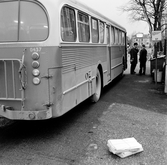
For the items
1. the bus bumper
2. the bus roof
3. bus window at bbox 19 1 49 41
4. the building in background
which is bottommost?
the bus bumper

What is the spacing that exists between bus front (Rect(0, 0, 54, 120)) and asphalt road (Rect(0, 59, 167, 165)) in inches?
24.1

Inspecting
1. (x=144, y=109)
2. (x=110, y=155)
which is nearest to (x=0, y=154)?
(x=110, y=155)

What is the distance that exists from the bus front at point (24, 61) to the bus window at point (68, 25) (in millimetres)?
448

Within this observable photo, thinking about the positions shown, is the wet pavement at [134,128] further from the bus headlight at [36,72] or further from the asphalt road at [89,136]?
the bus headlight at [36,72]

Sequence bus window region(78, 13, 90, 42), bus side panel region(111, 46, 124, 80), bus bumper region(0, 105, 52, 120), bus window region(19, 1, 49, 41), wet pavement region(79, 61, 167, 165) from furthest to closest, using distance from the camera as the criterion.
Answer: bus side panel region(111, 46, 124, 80)
bus window region(78, 13, 90, 42)
bus window region(19, 1, 49, 41)
bus bumper region(0, 105, 52, 120)
wet pavement region(79, 61, 167, 165)

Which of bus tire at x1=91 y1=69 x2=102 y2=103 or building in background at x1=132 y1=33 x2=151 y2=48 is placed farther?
→ building in background at x1=132 y1=33 x2=151 y2=48

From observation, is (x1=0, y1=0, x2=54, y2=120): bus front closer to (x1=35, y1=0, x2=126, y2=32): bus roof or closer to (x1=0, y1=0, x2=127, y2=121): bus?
(x1=0, y1=0, x2=127, y2=121): bus

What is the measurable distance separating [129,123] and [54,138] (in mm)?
1786

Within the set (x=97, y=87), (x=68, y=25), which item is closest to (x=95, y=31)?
(x=97, y=87)

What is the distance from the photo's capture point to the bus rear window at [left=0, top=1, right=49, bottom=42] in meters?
4.19

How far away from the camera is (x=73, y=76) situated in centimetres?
499

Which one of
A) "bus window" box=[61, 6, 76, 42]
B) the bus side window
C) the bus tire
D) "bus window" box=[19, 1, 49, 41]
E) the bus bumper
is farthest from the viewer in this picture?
the bus tire

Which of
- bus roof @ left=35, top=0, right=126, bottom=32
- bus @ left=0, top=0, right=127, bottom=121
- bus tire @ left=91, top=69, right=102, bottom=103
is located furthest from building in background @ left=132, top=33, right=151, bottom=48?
bus @ left=0, top=0, right=127, bottom=121

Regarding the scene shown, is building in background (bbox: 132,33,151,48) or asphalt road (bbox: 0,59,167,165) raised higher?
building in background (bbox: 132,33,151,48)
